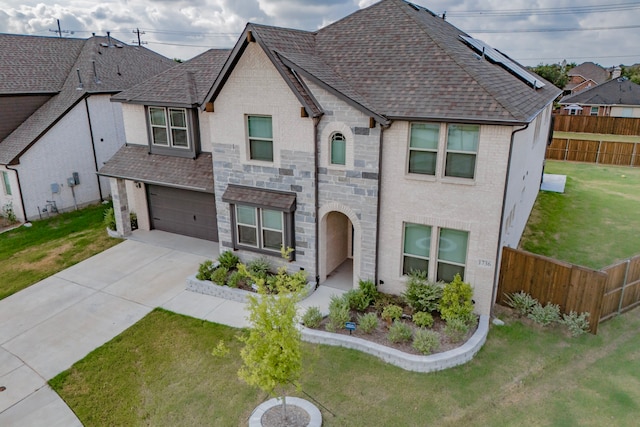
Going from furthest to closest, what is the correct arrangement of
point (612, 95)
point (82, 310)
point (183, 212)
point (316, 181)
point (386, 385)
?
1. point (612, 95)
2. point (183, 212)
3. point (82, 310)
4. point (316, 181)
5. point (386, 385)

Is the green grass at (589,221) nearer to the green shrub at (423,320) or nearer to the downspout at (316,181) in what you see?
the green shrub at (423,320)

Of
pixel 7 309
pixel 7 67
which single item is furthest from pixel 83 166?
pixel 7 309

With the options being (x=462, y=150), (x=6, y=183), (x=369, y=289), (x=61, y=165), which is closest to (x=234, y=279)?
(x=369, y=289)

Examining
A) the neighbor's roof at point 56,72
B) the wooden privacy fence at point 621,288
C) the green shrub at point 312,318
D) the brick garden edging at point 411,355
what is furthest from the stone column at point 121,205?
the wooden privacy fence at point 621,288

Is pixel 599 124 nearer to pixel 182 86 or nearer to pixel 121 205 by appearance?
pixel 182 86

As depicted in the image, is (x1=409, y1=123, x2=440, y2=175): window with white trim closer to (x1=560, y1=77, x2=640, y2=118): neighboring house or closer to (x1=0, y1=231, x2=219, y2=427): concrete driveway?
(x1=0, y1=231, x2=219, y2=427): concrete driveway

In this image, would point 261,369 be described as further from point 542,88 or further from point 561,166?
point 561,166

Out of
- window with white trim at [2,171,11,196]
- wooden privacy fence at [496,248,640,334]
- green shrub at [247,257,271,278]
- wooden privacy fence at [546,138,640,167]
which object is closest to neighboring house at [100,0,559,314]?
green shrub at [247,257,271,278]

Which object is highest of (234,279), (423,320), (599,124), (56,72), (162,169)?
(56,72)
